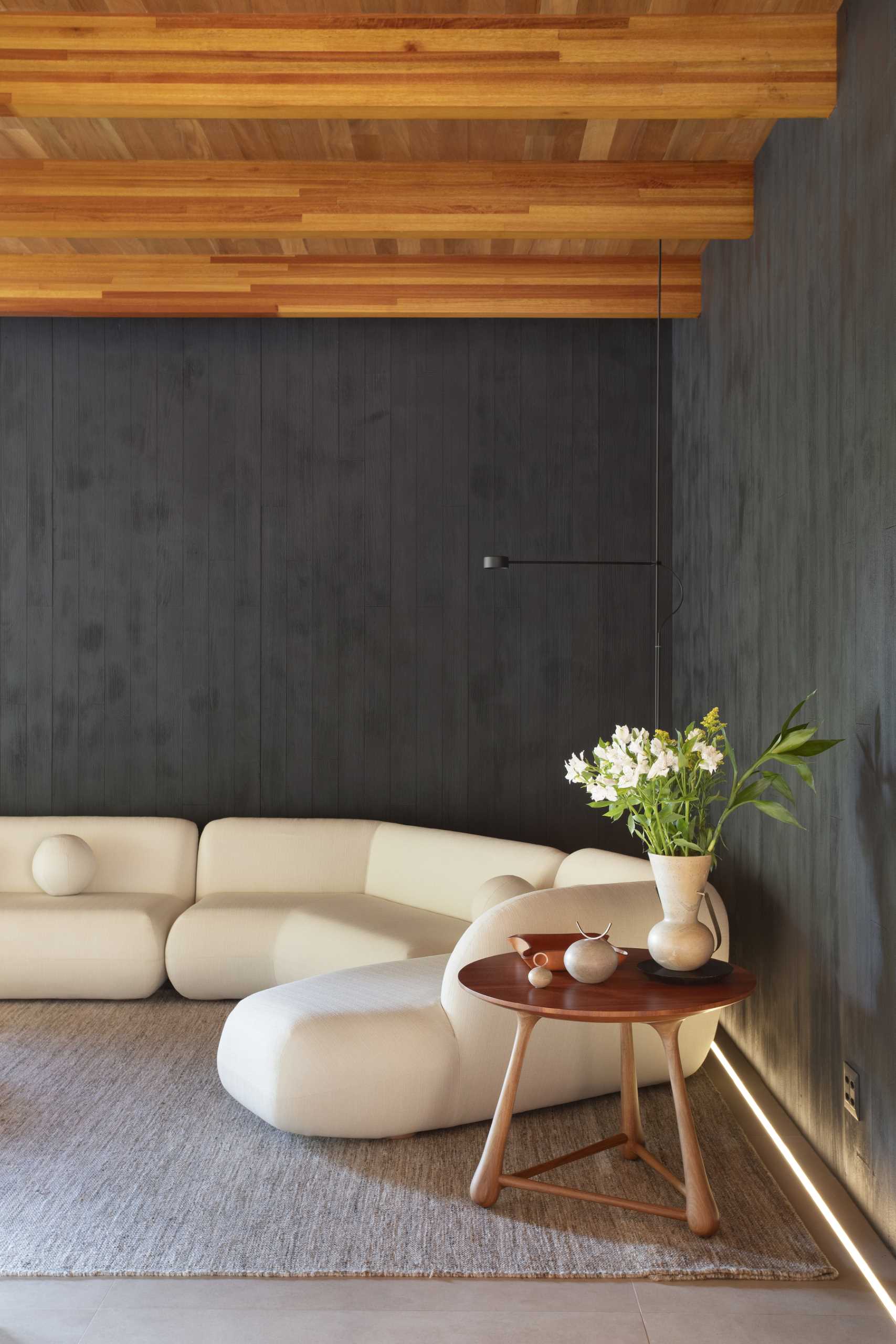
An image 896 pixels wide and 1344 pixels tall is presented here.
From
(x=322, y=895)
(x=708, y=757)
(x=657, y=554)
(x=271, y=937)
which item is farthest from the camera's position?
(x=657, y=554)

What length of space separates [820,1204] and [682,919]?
79 cm

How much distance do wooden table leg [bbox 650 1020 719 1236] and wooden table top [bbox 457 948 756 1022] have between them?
0.27ft

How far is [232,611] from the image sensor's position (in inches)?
205

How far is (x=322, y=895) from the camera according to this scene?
4.71m

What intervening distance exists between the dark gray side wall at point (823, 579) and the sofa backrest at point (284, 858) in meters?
1.62

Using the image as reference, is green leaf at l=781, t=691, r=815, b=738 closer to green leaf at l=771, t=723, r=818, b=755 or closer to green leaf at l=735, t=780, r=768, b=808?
green leaf at l=771, t=723, r=818, b=755

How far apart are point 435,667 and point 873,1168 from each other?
121 inches

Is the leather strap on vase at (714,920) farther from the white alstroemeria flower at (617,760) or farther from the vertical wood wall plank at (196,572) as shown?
the vertical wood wall plank at (196,572)

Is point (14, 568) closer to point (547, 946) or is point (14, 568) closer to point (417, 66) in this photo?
point (417, 66)

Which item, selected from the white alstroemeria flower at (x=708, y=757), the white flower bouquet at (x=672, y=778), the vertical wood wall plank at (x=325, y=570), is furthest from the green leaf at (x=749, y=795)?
the vertical wood wall plank at (x=325, y=570)

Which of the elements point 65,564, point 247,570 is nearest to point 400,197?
point 247,570

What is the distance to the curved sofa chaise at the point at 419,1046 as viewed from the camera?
115 inches

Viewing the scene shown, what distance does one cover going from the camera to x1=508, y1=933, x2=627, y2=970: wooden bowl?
2.71 meters

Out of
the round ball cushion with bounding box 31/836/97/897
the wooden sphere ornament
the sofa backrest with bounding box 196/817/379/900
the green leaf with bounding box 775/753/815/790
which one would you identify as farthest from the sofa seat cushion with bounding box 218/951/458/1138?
the round ball cushion with bounding box 31/836/97/897
